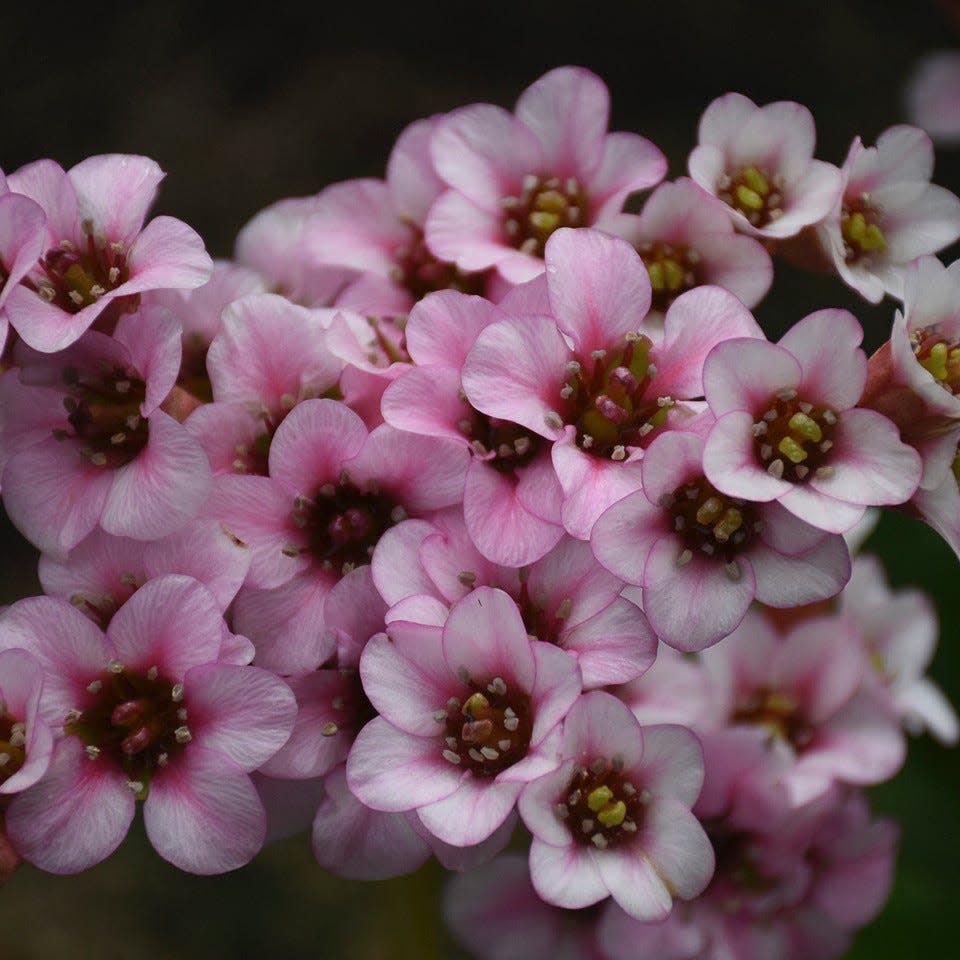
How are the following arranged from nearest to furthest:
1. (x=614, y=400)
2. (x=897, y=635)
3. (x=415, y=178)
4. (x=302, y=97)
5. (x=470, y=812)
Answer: (x=470, y=812), (x=614, y=400), (x=415, y=178), (x=897, y=635), (x=302, y=97)

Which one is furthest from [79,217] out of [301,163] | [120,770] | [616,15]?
[616,15]

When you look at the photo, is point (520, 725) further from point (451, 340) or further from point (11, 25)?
point (11, 25)

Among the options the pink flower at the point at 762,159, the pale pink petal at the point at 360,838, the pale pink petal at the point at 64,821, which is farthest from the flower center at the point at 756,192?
the pale pink petal at the point at 64,821

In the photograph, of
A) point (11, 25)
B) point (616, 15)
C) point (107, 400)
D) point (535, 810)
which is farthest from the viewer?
point (616, 15)

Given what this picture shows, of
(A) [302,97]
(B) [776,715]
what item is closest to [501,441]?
(B) [776,715]

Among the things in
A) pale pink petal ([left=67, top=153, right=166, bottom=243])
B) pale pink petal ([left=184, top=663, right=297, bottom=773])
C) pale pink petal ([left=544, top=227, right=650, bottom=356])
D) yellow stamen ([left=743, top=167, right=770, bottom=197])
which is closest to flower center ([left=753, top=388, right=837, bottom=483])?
pale pink petal ([left=544, top=227, right=650, bottom=356])

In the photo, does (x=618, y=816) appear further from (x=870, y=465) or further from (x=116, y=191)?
(x=116, y=191)

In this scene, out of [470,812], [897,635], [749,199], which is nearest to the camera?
[470,812]
